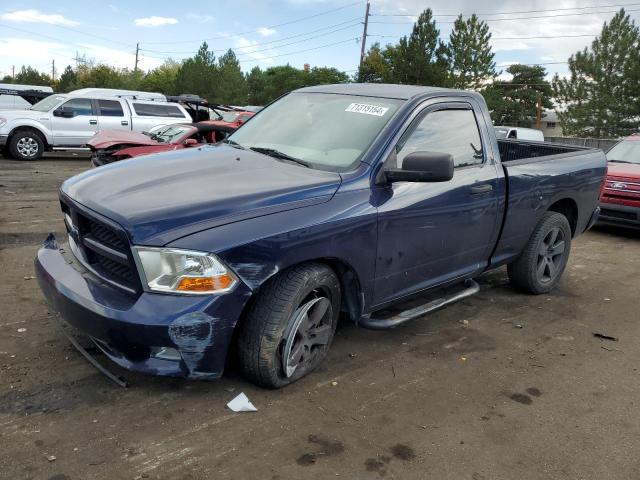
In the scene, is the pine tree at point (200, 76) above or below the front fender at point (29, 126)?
above

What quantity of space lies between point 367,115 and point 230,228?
4.96 ft

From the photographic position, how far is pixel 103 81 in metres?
82.7

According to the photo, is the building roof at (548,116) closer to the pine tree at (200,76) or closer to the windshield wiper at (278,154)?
the pine tree at (200,76)

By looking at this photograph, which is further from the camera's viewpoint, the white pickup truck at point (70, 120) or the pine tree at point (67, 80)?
the pine tree at point (67, 80)

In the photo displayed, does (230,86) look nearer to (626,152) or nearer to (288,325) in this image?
(626,152)

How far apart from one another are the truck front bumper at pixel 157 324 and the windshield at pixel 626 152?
8.67 metres

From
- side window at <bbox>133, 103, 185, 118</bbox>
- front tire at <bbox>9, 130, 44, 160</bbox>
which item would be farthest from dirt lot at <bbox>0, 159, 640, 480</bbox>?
side window at <bbox>133, 103, 185, 118</bbox>

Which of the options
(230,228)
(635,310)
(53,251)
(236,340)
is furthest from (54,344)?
(635,310)

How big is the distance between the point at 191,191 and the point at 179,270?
537mm

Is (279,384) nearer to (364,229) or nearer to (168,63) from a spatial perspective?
(364,229)

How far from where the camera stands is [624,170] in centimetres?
895

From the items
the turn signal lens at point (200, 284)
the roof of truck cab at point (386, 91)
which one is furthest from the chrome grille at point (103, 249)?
the roof of truck cab at point (386, 91)

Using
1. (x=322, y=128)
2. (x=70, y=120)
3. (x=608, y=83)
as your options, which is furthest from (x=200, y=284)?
(x=608, y=83)

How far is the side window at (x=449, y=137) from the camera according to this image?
4.02 metres
